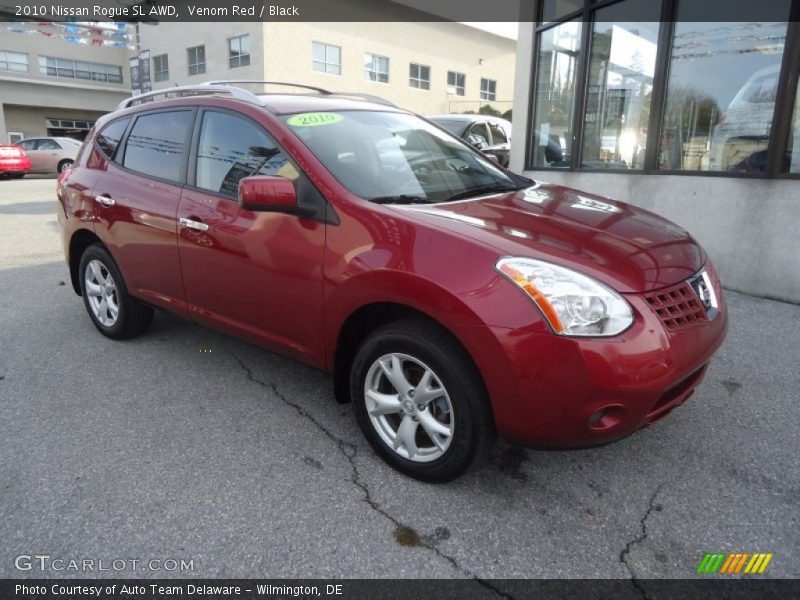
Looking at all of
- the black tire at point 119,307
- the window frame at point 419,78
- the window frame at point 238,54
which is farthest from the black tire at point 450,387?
the window frame at point 419,78

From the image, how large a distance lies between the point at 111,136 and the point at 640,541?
4199 mm

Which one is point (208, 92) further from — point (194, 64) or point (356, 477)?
point (194, 64)

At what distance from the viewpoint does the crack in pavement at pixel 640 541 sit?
206 centimetres

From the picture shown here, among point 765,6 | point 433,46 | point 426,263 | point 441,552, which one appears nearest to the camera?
point 441,552

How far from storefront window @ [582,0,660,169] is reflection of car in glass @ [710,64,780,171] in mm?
863

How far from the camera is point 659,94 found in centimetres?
→ 646

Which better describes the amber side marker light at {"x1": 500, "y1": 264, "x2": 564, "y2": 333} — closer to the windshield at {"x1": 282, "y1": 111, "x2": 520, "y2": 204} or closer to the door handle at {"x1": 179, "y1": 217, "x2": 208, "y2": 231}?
the windshield at {"x1": 282, "y1": 111, "x2": 520, "y2": 204}

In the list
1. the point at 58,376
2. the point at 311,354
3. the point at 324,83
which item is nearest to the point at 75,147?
the point at 324,83

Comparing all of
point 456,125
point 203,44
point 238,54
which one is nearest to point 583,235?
point 456,125

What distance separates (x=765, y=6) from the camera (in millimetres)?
5629

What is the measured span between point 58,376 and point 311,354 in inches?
76.4

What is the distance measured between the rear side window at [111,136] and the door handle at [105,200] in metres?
0.32

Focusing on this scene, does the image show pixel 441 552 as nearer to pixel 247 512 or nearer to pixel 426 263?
pixel 247 512

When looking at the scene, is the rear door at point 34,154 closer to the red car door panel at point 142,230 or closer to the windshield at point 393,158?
the red car door panel at point 142,230
